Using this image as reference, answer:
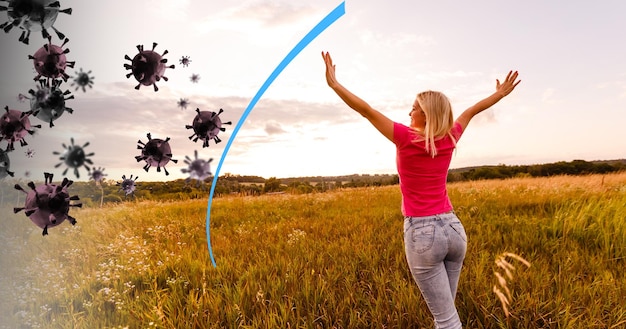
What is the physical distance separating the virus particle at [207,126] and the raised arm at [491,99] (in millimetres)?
2641

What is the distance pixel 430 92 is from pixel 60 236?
23.5ft

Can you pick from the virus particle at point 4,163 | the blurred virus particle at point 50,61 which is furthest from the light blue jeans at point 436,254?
the virus particle at point 4,163

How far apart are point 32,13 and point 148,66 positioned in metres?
0.85

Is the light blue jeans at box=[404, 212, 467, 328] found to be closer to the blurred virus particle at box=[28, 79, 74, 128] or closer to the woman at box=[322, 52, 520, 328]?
the woman at box=[322, 52, 520, 328]

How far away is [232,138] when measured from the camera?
3254 mm

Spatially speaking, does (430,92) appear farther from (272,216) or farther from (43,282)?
(272,216)

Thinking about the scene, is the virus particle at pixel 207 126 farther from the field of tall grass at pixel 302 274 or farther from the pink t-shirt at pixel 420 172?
the field of tall grass at pixel 302 274

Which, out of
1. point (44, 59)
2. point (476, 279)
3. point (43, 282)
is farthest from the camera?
point (43, 282)

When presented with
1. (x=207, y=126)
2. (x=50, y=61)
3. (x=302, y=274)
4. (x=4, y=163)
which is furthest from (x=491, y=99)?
(x=4, y=163)

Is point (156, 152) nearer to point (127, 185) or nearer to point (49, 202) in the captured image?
point (127, 185)

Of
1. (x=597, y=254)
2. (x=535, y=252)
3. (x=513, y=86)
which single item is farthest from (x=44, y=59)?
(x=597, y=254)

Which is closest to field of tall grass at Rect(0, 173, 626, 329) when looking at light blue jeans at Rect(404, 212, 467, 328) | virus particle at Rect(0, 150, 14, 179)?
light blue jeans at Rect(404, 212, 467, 328)

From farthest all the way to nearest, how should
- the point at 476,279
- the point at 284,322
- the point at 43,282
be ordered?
the point at 43,282 < the point at 476,279 < the point at 284,322

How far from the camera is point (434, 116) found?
10.4ft
